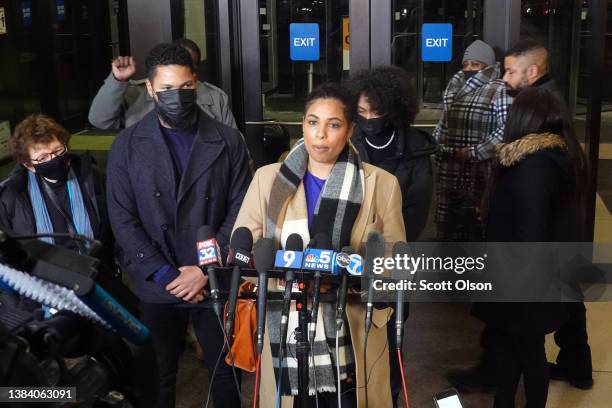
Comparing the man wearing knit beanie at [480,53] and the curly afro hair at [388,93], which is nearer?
the curly afro hair at [388,93]

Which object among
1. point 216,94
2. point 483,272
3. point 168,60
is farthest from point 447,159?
point 168,60

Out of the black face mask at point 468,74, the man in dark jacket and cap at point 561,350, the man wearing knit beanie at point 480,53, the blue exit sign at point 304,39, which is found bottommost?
the man in dark jacket and cap at point 561,350

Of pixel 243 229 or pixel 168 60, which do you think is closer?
pixel 243 229

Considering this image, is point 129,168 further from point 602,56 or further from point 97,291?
point 602,56

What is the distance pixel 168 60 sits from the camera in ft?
11.3

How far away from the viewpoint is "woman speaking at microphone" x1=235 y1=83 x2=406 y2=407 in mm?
2922

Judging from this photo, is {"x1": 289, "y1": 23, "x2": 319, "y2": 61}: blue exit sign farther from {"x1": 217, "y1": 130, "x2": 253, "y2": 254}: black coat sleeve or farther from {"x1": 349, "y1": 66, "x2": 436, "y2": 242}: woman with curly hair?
{"x1": 217, "y1": 130, "x2": 253, "y2": 254}: black coat sleeve

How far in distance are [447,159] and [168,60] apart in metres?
2.29

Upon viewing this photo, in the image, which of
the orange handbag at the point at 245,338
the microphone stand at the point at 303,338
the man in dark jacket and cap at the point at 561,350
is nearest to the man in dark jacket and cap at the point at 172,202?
the orange handbag at the point at 245,338

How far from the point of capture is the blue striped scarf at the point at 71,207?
362 centimetres

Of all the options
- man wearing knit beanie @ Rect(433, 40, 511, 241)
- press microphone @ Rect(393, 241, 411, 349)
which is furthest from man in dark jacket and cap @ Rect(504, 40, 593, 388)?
press microphone @ Rect(393, 241, 411, 349)

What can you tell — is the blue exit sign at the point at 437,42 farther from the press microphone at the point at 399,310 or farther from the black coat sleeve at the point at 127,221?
the press microphone at the point at 399,310

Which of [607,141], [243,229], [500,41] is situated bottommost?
[607,141]

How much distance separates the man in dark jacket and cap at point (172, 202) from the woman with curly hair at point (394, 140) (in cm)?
61
